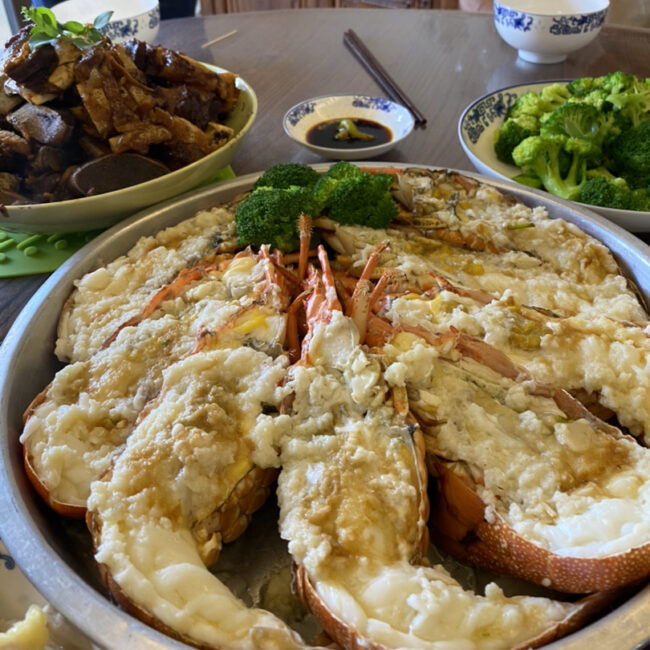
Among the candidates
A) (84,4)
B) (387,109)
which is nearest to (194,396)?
(387,109)

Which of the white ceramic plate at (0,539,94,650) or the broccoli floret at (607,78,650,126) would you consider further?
the broccoli floret at (607,78,650,126)

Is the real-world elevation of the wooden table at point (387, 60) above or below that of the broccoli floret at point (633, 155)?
above

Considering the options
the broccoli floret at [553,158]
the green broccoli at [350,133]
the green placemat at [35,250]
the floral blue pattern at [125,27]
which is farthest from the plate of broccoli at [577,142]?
the floral blue pattern at [125,27]

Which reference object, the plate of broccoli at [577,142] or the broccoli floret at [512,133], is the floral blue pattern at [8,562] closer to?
the plate of broccoli at [577,142]

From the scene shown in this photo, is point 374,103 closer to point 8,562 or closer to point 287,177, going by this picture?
point 287,177

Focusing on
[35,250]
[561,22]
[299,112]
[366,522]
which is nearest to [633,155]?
[561,22]

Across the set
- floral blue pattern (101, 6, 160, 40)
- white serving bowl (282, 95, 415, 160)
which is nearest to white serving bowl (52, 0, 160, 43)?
floral blue pattern (101, 6, 160, 40)

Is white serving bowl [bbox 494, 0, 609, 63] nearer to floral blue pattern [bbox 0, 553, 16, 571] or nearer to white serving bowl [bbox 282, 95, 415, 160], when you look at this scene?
white serving bowl [bbox 282, 95, 415, 160]
